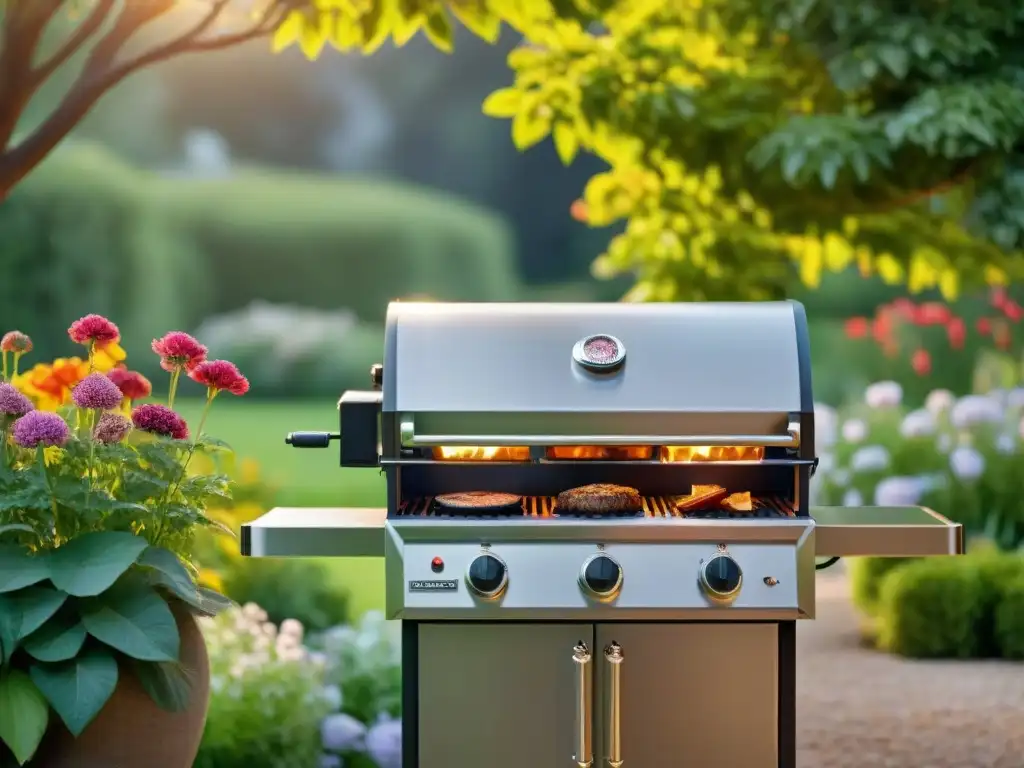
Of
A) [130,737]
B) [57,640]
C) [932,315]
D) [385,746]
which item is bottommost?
[385,746]

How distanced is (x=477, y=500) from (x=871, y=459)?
3575mm

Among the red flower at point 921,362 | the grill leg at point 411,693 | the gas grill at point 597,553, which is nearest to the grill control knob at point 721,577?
the gas grill at point 597,553

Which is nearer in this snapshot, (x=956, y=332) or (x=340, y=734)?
(x=340, y=734)

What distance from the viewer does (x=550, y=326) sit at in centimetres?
282

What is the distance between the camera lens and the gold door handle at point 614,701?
2658mm

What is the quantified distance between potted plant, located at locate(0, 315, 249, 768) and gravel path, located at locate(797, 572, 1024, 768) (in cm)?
216

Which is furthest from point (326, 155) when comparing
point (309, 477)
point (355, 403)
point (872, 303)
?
point (355, 403)

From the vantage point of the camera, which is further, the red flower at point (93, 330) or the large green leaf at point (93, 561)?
the red flower at point (93, 330)

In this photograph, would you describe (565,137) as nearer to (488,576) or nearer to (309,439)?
(309,439)

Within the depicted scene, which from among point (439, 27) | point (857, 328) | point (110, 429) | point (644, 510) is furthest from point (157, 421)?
point (857, 328)

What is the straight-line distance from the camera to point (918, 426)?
231 inches

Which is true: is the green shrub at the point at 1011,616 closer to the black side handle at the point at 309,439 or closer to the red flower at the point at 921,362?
the red flower at the point at 921,362

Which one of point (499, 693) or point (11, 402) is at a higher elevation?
point (11, 402)

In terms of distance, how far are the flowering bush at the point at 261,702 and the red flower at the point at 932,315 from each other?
150 inches
